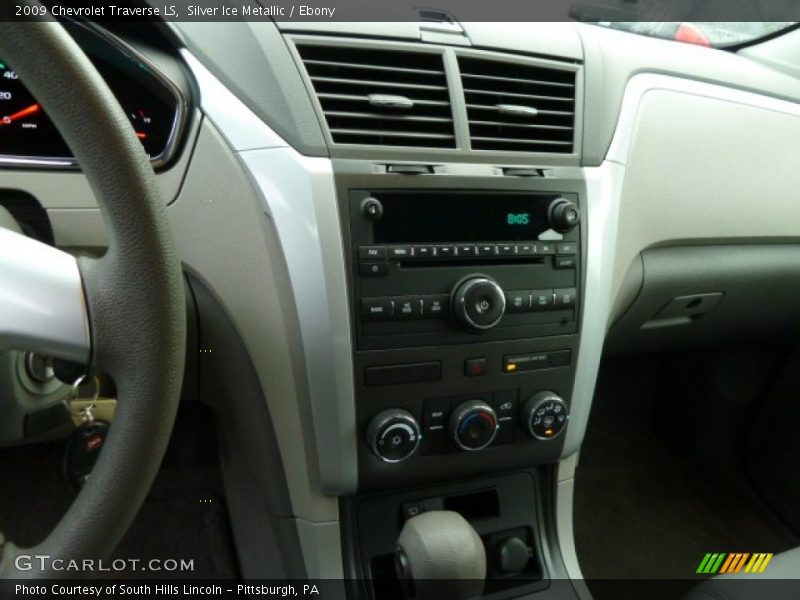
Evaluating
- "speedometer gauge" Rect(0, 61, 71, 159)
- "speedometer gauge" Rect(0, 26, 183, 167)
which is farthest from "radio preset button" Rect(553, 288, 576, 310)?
"speedometer gauge" Rect(0, 61, 71, 159)

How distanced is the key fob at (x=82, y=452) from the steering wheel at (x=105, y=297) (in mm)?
198

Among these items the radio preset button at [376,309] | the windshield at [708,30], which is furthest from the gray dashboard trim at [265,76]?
the windshield at [708,30]

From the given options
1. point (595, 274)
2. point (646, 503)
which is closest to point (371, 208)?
point (595, 274)

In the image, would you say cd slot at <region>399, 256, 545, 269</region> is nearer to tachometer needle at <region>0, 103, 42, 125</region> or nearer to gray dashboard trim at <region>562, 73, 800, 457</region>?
gray dashboard trim at <region>562, 73, 800, 457</region>

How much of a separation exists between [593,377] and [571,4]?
661mm

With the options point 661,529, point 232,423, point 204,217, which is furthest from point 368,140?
point 661,529

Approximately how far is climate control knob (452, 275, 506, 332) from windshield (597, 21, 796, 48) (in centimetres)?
75

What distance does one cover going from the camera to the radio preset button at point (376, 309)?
0.91 meters

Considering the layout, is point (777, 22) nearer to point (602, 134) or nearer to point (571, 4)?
point (571, 4)

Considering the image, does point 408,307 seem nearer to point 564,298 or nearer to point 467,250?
point 467,250

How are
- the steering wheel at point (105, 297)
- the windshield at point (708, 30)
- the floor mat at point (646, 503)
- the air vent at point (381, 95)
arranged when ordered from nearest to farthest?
1. the steering wheel at point (105, 297)
2. the air vent at point (381, 95)
3. the windshield at point (708, 30)
4. the floor mat at point (646, 503)

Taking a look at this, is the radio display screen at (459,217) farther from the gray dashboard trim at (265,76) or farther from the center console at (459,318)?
the gray dashboard trim at (265,76)

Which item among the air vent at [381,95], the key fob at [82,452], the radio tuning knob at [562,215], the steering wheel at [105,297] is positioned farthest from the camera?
the radio tuning knob at [562,215]

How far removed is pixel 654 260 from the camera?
1.27m
